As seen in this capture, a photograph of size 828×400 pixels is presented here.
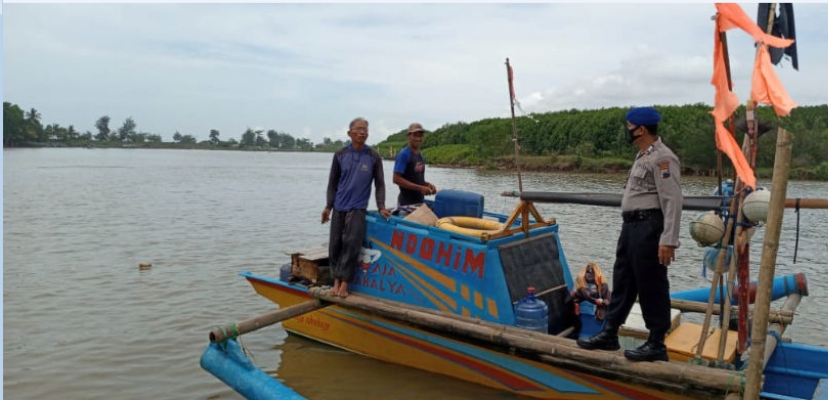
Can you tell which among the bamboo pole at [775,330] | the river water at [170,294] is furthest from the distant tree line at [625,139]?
the bamboo pole at [775,330]

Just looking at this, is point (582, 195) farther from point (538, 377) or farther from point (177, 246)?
point (177, 246)

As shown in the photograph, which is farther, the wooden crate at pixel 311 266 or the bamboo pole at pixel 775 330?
the wooden crate at pixel 311 266

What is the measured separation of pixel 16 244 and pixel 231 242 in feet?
16.2

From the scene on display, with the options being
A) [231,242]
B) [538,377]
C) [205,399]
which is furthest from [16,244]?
[538,377]

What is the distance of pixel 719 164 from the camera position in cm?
436

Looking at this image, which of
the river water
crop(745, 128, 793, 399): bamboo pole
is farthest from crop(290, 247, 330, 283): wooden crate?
crop(745, 128, 793, 399): bamboo pole

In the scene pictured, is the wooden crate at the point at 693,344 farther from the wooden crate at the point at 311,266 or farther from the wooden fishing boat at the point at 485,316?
the wooden crate at the point at 311,266

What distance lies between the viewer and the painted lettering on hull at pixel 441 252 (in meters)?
6.23

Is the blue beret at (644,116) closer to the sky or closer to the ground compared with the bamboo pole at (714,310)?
closer to the sky

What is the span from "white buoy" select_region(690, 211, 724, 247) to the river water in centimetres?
286

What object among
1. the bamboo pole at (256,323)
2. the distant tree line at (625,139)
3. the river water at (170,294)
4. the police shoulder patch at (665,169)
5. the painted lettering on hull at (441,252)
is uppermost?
the distant tree line at (625,139)

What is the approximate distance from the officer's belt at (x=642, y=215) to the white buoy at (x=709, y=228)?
27 centimetres

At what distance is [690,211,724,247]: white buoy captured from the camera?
4508 mm

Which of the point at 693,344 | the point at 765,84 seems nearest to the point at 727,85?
the point at 765,84
